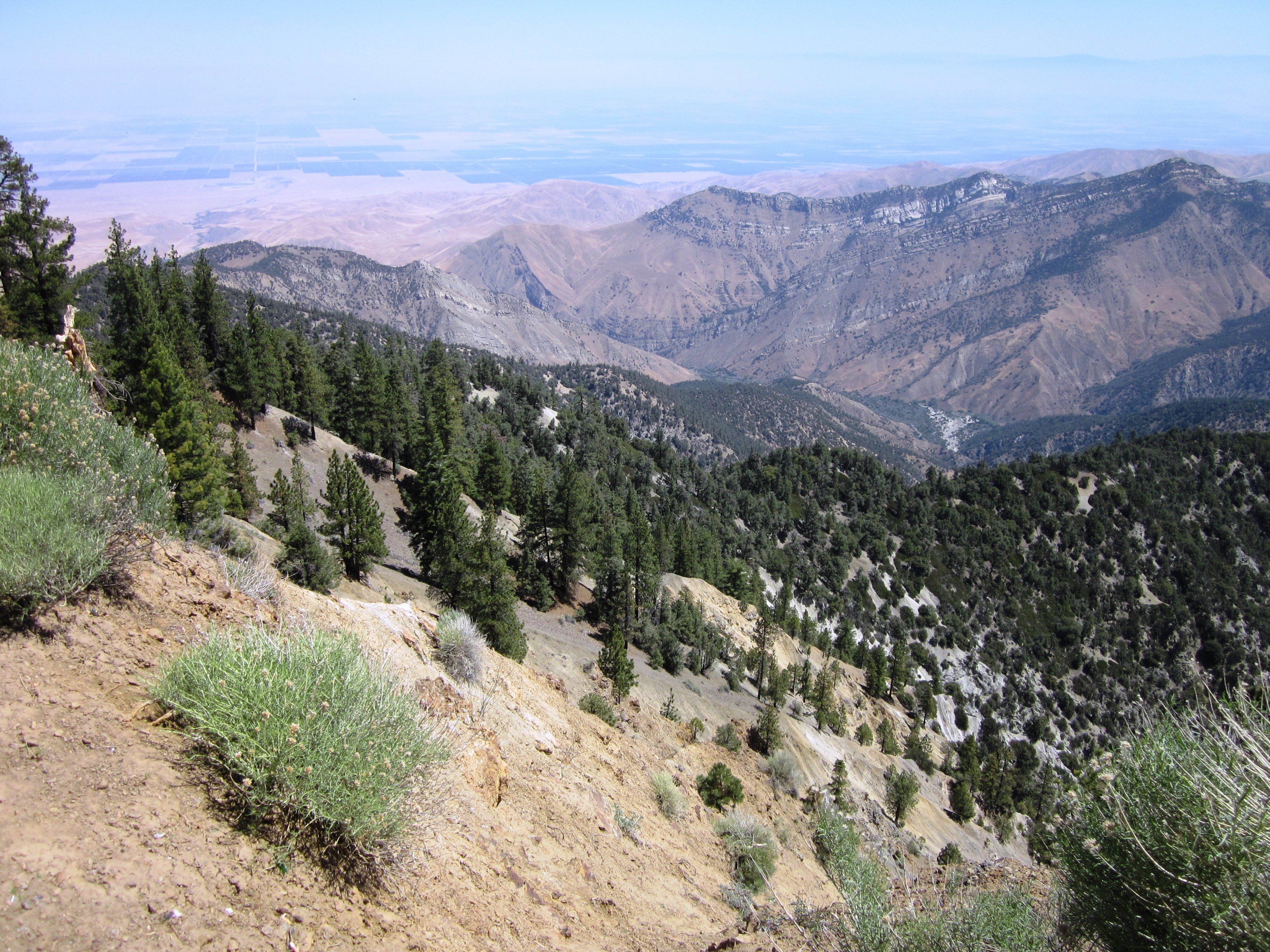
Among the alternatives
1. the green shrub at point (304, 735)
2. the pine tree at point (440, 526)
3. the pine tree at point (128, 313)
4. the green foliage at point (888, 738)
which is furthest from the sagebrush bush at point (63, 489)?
the green foliage at point (888, 738)

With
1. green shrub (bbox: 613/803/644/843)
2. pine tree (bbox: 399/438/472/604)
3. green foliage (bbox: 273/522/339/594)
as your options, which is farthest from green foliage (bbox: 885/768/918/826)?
green foliage (bbox: 273/522/339/594)

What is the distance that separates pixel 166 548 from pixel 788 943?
1233 centimetres

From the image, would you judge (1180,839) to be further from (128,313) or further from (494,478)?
(128,313)

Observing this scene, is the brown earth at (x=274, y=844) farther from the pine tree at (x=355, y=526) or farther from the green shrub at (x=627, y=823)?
the pine tree at (x=355, y=526)

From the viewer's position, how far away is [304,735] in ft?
22.8

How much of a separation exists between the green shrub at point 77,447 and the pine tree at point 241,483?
27415mm

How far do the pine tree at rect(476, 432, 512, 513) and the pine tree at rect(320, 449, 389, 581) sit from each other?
19683 mm

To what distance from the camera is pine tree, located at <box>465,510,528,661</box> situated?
83.4 feet

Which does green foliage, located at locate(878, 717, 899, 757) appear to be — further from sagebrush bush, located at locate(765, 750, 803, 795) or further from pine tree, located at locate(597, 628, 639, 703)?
pine tree, located at locate(597, 628, 639, 703)

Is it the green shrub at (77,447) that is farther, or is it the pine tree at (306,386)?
the pine tree at (306,386)

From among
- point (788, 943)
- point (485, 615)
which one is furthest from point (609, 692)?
point (788, 943)

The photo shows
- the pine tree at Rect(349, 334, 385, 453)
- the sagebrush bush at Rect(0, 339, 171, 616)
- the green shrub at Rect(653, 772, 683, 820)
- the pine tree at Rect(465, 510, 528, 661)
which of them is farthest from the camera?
the pine tree at Rect(349, 334, 385, 453)

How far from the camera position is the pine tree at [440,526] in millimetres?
29938

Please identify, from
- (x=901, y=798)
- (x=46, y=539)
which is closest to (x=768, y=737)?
(x=901, y=798)
